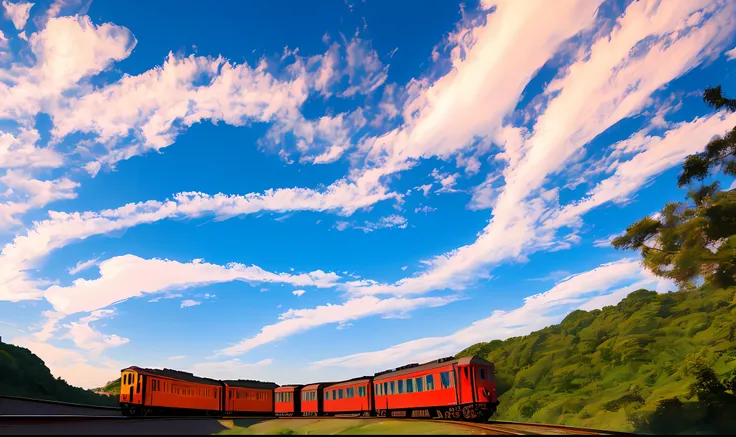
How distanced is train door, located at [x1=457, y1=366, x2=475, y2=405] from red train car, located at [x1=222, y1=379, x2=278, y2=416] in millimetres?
27838

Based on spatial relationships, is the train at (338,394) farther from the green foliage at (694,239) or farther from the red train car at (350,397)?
the green foliage at (694,239)

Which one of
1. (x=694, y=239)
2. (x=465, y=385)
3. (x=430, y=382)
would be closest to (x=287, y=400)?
(x=430, y=382)

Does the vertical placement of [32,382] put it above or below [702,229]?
below

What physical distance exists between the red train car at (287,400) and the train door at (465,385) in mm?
28877

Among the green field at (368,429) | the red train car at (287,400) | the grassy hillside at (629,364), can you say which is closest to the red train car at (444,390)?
the green field at (368,429)

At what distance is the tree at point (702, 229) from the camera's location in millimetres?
23516

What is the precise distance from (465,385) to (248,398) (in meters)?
29.7

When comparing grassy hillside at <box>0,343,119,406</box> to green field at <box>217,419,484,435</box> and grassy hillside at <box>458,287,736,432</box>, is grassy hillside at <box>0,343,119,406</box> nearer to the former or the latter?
green field at <box>217,419,484,435</box>

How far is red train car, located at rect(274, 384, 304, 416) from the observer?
5153cm

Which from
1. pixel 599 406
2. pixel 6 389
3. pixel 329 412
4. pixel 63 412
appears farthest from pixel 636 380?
pixel 6 389

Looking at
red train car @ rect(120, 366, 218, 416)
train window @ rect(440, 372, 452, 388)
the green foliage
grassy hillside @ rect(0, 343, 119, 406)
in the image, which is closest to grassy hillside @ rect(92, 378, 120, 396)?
grassy hillside @ rect(0, 343, 119, 406)

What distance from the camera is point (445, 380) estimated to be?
28.8 m

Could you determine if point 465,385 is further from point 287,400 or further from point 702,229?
point 287,400

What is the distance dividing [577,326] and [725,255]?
113ft
